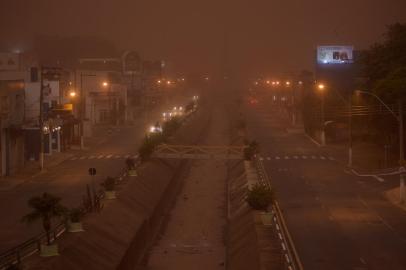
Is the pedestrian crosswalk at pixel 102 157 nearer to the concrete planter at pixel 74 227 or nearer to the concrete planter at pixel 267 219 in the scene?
the concrete planter at pixel 267 219

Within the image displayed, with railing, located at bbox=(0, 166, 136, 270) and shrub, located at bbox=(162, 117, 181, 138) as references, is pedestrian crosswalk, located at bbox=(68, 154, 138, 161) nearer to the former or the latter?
shrub, located at bbox=(162, 117, 181, 138)

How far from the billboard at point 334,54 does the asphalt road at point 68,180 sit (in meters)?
42.8

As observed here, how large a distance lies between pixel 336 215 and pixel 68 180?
67.5ft

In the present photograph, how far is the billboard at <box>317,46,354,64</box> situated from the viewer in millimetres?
115688

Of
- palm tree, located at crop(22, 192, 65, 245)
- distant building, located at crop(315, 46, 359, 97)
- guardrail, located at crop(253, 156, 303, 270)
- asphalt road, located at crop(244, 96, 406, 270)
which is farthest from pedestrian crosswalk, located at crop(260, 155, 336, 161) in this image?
palm tree, located at crop(22, 192, 65, 245)

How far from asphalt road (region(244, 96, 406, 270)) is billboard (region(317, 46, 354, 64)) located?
53.3m

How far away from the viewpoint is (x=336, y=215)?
3609 centimetres

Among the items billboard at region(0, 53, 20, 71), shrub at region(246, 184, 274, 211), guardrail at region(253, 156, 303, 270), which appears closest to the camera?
guardrail at region(253, 156, 303, 270)

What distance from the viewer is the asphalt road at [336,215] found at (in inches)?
1080

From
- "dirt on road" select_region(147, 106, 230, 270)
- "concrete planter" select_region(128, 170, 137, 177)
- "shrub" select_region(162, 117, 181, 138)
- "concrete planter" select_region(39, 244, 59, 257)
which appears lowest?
"dirt on road" select_region(147, 106, 230, 270)

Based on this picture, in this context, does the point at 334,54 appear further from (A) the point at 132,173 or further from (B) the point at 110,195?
(B) the point at 110,195

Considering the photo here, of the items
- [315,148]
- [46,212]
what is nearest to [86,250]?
[46,212]

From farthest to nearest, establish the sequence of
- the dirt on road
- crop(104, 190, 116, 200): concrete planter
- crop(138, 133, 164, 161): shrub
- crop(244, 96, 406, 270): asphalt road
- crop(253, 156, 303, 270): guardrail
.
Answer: crop(138, 133, 164, 161): shrub < crop(104, 190, 116, 200): concrete planter < the dirt on road < crop(244, 96, 406, 270): asphalt road < crop(253, 156, 303, 270): guardrail

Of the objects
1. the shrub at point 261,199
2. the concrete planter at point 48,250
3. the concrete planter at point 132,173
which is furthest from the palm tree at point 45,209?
the concrete planter at point 132,173
